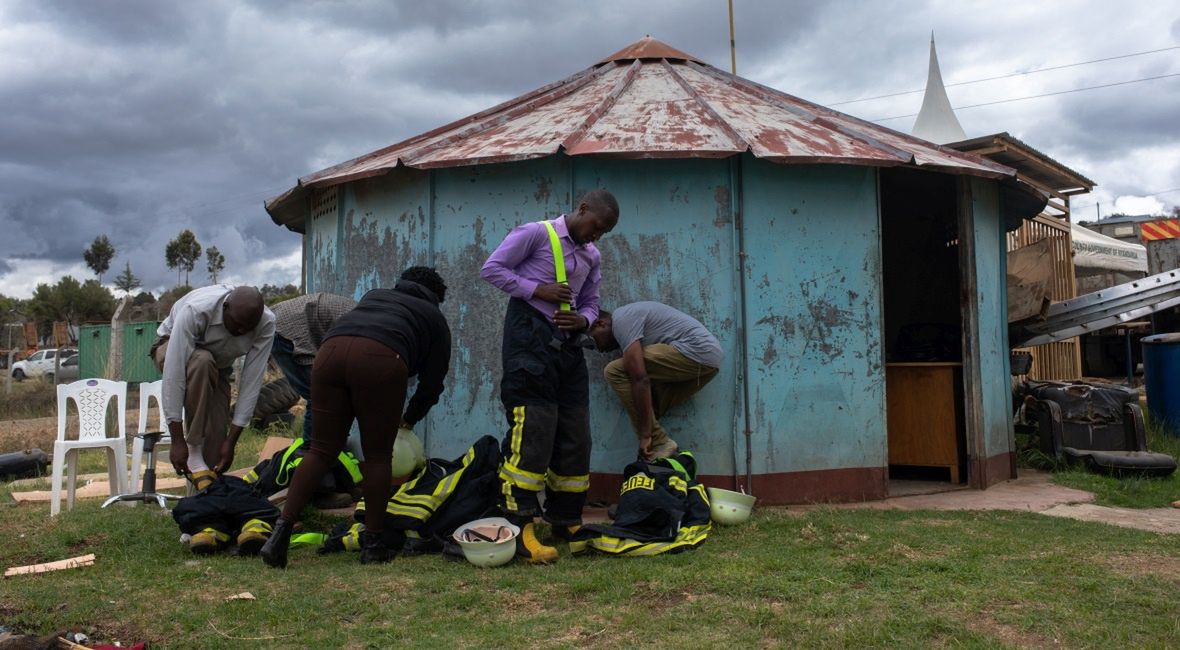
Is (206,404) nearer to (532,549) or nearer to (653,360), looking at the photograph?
(532,549)

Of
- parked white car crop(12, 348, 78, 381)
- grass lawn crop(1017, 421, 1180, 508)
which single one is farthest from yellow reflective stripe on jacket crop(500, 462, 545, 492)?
parked white car crop(12, 348, 78, 381)

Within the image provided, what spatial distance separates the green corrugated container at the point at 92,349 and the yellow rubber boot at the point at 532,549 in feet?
49.8

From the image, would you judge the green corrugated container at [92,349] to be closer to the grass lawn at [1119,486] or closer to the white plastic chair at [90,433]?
the white plastic chair at [90,433]

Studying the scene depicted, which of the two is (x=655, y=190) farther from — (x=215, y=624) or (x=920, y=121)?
(x=920, y=121)

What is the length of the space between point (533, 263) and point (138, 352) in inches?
541

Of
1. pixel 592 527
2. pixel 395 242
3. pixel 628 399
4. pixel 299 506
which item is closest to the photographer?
pixel 299 506

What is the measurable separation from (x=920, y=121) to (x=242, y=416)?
538 inches

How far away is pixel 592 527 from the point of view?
475 centimetres

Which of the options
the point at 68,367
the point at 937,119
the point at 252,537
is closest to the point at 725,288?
the point at 252,537

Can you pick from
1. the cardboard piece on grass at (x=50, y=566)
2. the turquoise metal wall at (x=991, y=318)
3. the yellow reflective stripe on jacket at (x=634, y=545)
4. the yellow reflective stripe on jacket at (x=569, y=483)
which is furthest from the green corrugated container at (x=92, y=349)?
the turquoise metal wall at (x=991, y=318)

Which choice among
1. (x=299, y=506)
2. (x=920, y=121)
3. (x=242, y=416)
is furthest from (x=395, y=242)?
(x=920, y=121)

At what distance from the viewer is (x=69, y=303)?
4316cm

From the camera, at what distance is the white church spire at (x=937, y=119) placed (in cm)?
1524

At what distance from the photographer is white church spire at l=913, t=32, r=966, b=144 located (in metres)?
15.2
